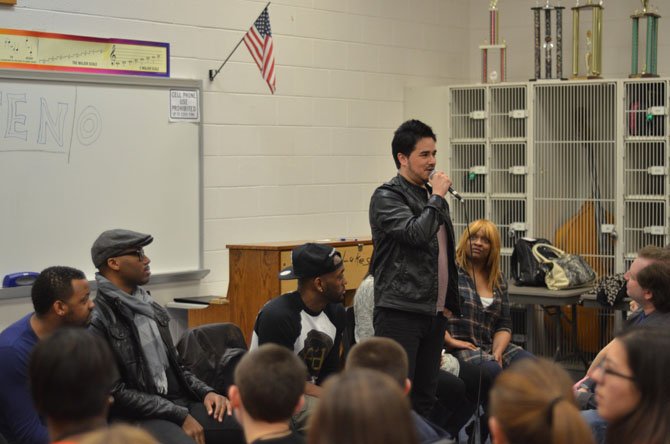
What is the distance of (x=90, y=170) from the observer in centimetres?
548

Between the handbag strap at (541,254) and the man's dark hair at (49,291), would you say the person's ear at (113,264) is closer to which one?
the man's dark hair at (49,291)

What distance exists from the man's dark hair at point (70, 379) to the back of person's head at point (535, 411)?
0.92 metres

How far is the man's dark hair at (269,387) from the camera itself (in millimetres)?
2447

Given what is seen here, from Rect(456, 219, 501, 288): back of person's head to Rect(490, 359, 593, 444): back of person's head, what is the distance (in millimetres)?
3230

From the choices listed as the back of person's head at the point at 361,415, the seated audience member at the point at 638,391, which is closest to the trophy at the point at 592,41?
the seated audience member at the point at 638,391

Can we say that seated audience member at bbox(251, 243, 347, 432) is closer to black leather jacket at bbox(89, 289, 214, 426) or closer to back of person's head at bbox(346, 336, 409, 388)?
black leather jacket at bbox(89, 289, 214, 426)

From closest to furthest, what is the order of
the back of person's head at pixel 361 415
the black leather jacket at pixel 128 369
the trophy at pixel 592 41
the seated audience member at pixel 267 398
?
the back of person's head at pixel 361 415
the seated audience member at pixel 267 398
the black leather jacket at pixel 128 369
the trophy at pixel 592 41

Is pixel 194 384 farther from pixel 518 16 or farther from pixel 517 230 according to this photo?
pixel 518 16

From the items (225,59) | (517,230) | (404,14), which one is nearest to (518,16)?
(404,14)

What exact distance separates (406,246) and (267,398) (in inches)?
71.9

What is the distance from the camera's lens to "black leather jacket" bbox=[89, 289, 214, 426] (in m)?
3.76

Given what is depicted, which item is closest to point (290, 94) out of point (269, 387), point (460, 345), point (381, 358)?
point (460, 345)

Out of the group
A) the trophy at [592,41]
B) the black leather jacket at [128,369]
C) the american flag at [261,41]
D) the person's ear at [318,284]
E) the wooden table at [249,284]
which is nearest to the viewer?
the black leather jacket at [128,369]

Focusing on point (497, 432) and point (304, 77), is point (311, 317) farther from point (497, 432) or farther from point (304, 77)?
point (304, 77)
